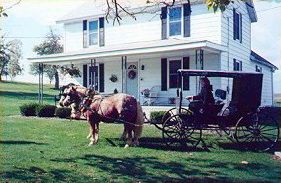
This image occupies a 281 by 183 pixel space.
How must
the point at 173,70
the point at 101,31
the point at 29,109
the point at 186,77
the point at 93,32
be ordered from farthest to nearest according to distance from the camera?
the point at 93,32
the point at 101,31
the point at 173,70
the point at 186,77
the point at 29,109

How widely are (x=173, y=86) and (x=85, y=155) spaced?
11987 mm

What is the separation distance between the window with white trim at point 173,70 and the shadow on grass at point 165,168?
11819 mm

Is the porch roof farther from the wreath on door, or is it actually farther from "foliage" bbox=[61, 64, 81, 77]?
the wreath on door

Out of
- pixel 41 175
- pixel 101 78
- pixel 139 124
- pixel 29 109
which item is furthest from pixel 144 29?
pixel 41 175

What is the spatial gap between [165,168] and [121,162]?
43.2 inches

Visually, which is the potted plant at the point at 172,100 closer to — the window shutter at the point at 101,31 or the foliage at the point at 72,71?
the window shutter at the point at 101,31

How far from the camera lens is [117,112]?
1044 cm

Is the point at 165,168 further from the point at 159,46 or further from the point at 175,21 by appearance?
the point at 175,21

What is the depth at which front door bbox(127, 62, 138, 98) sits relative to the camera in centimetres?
2234

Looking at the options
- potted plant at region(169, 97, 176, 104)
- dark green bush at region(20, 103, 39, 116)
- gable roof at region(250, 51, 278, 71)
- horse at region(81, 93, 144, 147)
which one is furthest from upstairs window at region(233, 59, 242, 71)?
horse at region(81, 93, 144, 147)

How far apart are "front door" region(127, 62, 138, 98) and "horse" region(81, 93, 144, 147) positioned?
38.2 ft

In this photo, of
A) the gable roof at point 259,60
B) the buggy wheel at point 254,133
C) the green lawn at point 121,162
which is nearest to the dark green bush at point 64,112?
the green lawn at point 121,162

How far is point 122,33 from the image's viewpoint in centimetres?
2289

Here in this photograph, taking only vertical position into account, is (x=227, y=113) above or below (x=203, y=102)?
below
